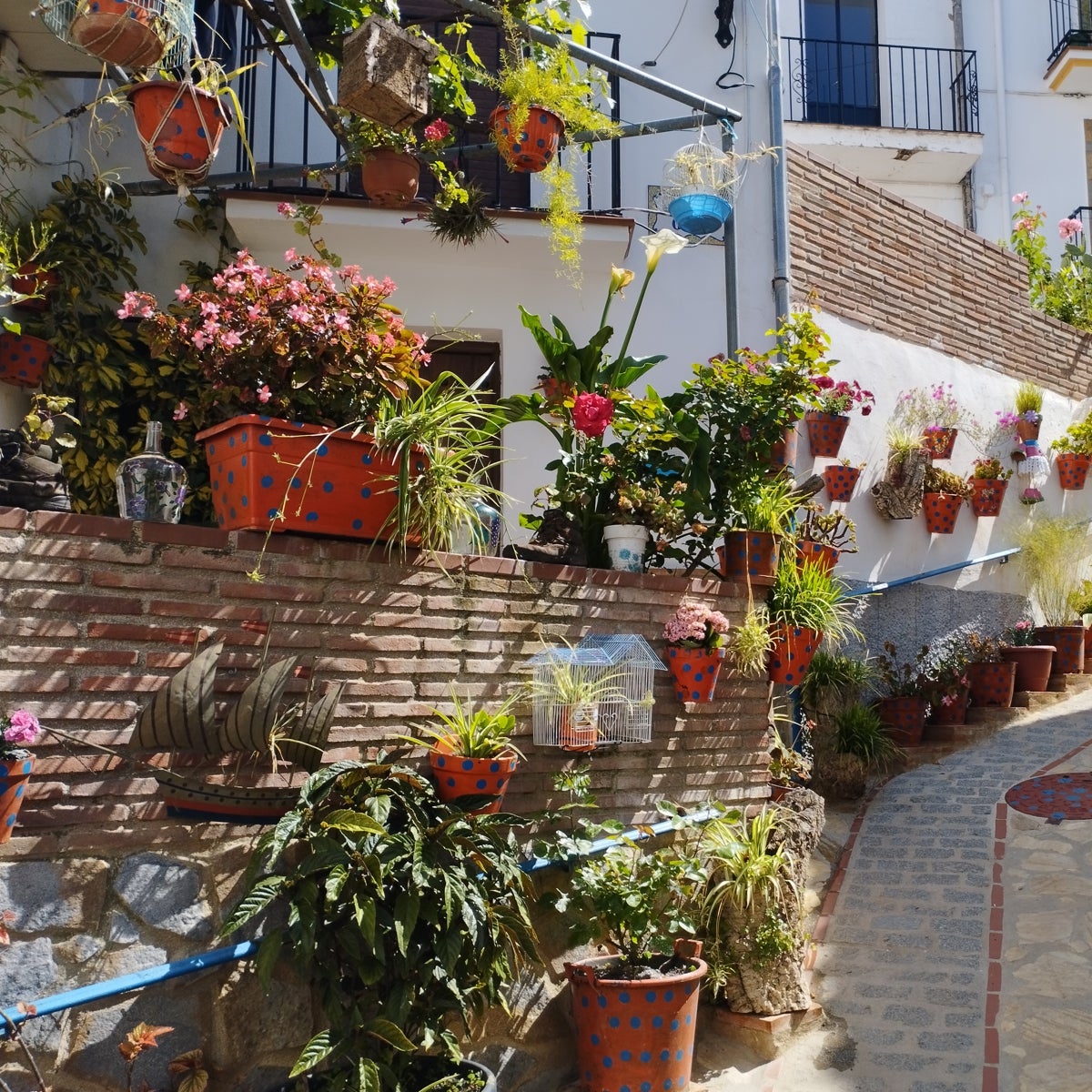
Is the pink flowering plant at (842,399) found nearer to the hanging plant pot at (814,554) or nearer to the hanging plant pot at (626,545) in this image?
the hanging plant pot at (814,554)

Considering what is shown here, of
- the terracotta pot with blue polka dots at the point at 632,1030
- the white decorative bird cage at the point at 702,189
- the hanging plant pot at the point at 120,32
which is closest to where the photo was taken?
the hanging plant pot at the point at 120,32

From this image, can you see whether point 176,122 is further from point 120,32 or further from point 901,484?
point 901,484

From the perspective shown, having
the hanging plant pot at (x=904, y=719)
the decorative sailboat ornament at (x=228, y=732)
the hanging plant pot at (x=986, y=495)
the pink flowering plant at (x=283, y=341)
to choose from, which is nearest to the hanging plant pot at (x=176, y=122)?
the pink flowering plant at (x=283, y=341)

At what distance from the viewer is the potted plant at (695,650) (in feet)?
16.0

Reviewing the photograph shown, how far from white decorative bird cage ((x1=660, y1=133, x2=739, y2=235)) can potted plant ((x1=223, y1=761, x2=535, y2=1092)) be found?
417 cm

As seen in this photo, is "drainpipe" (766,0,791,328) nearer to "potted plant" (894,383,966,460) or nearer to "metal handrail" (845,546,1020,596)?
"potted plant" (894,383,966,460)

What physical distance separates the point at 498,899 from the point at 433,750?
0.54 metres

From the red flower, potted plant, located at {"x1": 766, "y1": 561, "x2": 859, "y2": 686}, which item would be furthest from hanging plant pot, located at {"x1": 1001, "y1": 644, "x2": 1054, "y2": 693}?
the red flower

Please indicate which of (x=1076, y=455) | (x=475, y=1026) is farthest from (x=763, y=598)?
(x=1076, y=455)

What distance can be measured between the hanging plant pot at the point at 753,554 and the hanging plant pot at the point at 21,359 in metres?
3.62

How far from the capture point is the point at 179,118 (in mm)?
4180

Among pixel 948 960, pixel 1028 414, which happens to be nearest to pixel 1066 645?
pixel 1028 414

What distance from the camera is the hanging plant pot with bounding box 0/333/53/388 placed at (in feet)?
18.8

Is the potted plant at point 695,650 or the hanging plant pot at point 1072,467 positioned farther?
the hanging plant pot at point 1072,467
